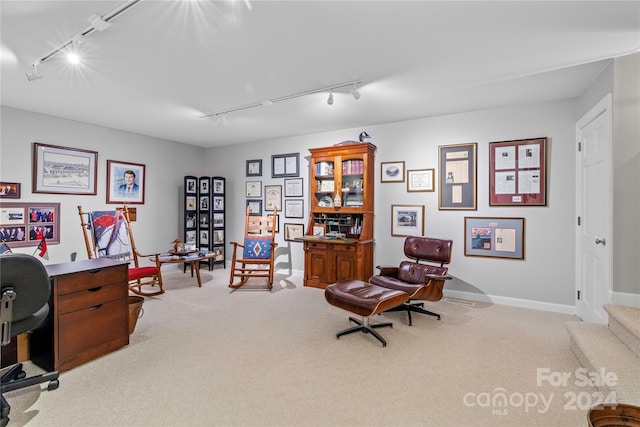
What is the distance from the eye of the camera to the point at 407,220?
177 inches

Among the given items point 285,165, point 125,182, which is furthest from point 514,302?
point 125,182

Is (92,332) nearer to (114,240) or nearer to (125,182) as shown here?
(114,240)

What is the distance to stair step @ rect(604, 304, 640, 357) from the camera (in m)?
2.13

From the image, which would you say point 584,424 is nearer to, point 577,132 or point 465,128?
point 577,132

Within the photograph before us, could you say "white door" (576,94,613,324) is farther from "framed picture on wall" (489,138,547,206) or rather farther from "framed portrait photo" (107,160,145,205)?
"framed portrait photo" (107,160,145,205)

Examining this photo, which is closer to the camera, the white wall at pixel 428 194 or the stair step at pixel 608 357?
the stair step at pixel 608 357

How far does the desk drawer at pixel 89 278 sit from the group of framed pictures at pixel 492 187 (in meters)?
3.54

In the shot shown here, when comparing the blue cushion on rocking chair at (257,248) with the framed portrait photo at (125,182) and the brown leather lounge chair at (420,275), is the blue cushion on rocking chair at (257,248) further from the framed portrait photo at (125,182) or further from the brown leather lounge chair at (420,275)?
the framed portrait photo at (125,182)

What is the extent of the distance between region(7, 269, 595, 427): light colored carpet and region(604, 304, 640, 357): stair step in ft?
1.32

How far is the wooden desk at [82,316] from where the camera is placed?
2.21 meters

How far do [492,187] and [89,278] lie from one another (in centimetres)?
438

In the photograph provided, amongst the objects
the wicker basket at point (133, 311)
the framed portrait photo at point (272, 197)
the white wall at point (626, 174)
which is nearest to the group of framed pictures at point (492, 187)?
the white wall at point (626, 174)

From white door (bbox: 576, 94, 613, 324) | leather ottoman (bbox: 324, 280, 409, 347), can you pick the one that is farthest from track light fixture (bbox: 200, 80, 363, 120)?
white door (bbox: 576, 94, 613, 324)

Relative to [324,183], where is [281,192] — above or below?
below
